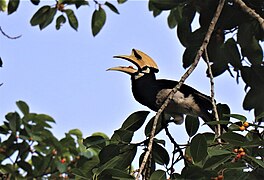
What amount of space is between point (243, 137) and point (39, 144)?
1.95m

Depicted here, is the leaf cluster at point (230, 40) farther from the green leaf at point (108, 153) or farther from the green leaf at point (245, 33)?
the green leaf at point (108, 153)

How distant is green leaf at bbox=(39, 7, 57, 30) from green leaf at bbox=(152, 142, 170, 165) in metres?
1.48

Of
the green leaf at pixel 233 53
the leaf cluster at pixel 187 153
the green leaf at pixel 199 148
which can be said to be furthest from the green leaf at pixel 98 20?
the green leaf at pixel 199 148

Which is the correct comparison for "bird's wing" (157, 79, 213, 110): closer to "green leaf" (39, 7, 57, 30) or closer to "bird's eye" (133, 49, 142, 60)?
"bird's eye" (133, 49, 142, 60)

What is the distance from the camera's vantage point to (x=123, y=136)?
1.55 m

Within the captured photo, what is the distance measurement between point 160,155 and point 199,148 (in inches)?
9.0

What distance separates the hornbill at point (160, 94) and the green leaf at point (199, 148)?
2.46 ft

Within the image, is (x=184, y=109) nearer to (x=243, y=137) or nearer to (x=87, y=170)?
(x=87, y=170)

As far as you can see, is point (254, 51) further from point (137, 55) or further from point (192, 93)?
point (137, 55)

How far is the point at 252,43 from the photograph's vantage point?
6.86 feet

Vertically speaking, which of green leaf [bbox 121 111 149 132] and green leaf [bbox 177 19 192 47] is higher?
green leaf [bbox 177 19 192 47]

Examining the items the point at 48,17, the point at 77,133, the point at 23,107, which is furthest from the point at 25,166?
the point at 48,17

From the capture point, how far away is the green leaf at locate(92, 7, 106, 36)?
2.90 meters

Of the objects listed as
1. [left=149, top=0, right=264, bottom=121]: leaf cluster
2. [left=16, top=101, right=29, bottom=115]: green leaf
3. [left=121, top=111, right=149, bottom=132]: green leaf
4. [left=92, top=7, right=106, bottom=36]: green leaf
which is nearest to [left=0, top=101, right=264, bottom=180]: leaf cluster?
Result: [left=121, top=111, right=149, bottom=132]: green leaf
